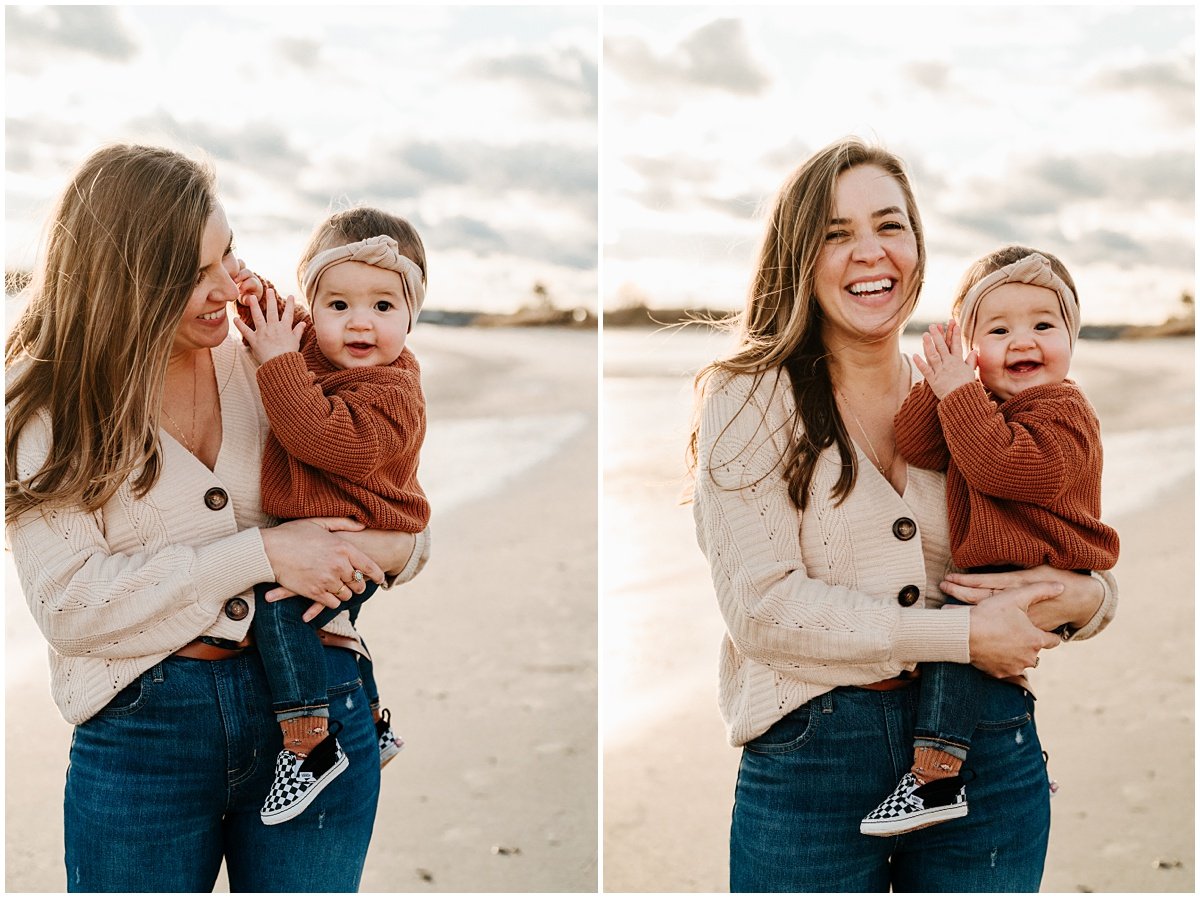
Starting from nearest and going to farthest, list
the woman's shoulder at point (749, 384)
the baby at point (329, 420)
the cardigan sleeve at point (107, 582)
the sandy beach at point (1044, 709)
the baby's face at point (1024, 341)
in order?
1. the cardigan sleeve at point (107, 582)
2. the baby at point (329, 420)
3. the woman's shoulder at point (749, 384)
4. the baby's face at point (1024, 341)
5. the sandy beach at point (1044, 709)

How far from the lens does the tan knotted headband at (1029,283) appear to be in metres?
2.11

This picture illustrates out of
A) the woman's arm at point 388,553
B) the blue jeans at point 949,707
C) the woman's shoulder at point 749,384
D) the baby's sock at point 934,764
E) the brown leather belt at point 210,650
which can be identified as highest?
the woman's shoulder at point 749,384

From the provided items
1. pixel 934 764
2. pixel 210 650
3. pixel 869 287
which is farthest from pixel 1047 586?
pixel 210 650

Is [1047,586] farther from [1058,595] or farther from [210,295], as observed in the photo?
[210,295]

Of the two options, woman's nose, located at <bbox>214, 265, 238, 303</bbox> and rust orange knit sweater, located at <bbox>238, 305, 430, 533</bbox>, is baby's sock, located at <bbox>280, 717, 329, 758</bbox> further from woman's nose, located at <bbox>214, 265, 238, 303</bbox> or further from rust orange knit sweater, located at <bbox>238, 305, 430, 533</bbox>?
woman's nose, located at <bbox>214, 265, 238, 303</bbox>

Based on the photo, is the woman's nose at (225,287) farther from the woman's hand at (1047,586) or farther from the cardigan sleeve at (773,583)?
the woman's hand at (1047,586)

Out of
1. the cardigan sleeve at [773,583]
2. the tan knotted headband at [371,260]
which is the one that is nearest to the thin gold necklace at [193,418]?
the tan knotted headband at [371,260]

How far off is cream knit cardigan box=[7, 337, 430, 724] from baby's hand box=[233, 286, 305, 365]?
233mm

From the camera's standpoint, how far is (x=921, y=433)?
2.02 metres

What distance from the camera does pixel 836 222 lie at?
202 cm

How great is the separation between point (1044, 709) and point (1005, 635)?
12.1 feet

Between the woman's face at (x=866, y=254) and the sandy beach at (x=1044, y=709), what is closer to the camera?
the woman's face at (x=866, y=254)

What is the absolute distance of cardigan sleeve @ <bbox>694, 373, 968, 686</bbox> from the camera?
6.09 feet

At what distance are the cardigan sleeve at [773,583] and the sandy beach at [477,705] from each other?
236cm
